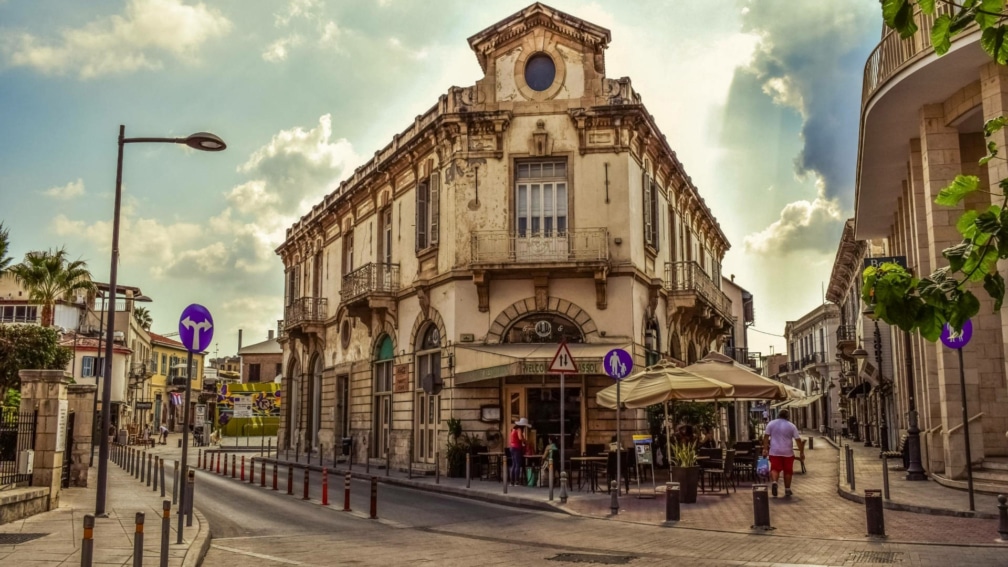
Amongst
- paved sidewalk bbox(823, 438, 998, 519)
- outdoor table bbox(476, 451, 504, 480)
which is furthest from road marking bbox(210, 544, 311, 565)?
outdoor table bbox(476, 451, 504, 480)

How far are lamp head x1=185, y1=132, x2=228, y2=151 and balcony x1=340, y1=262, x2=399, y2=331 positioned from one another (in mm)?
13825

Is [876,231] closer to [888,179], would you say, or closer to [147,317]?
[888,179]

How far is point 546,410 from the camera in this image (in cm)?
2239

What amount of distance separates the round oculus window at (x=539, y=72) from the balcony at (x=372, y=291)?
736cm

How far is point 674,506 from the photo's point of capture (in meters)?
13.1

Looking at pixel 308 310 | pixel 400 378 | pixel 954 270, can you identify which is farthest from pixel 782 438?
pixel 308 310

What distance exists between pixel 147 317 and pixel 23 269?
A: 41917mm

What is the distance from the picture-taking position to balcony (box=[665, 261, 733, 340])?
25.9m

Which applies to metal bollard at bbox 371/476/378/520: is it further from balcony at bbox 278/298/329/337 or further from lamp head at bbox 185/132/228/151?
balcony at bbox 278/298/329/337

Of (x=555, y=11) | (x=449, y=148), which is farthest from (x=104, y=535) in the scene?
(x=555, y=11)

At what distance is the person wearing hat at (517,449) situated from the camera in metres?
19.7

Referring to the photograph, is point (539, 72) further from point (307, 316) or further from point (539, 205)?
point (307, 316)

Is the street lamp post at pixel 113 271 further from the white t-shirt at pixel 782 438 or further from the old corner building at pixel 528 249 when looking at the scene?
the white t-shirt at pixel 782 438

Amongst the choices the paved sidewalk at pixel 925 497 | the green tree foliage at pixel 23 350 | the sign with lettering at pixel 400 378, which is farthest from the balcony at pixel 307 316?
the paved sidewalk at pixel 925 497
